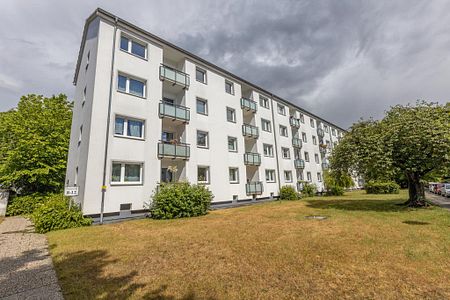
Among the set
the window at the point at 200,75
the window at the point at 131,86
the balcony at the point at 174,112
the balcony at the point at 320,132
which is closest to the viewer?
the window at the point at 131,86

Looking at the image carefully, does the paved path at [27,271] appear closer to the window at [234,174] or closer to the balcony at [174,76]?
the balcony at [174,76]

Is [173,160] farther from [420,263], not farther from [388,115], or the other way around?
[388,115]

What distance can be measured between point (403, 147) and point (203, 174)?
48.7ft

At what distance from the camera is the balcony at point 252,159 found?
22703 mm

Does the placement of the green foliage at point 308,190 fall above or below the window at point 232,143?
below

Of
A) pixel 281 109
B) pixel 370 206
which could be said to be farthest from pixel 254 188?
pixel 281 109

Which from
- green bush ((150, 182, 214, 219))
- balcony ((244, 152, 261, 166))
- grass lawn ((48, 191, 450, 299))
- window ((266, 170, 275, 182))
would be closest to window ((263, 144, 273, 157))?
window ((266, 170, 275, 182))

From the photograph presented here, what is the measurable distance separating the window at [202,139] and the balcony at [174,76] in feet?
14.3

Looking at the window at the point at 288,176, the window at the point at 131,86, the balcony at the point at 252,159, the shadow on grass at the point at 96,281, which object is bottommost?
the shadow on grass at the point at 96,281

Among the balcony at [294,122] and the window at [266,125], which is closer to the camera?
the window at [266,125]

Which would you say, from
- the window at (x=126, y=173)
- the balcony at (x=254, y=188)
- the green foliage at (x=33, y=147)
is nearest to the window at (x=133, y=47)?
the window at (x=126, y=173)

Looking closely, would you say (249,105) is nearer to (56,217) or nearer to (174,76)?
(174,76)

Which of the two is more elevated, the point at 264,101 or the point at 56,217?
the point at 264,101

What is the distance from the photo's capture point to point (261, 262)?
5852 millimetres
